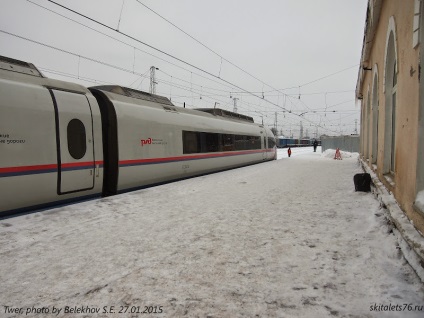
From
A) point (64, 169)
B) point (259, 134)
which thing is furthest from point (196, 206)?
point (259, 134)

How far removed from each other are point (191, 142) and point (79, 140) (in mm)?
4480

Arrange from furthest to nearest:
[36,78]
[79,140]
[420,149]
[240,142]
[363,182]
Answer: [240,142] < [363,182] < [79,140] < [36,78] < [420,149]

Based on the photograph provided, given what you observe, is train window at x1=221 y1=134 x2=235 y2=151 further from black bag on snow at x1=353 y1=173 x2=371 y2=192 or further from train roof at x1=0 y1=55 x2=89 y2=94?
A: train roof at x1=0 y1=55 x2=89 y2=94

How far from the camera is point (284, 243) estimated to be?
137 inches

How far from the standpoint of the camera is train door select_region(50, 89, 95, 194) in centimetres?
537

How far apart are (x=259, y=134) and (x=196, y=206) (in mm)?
12357

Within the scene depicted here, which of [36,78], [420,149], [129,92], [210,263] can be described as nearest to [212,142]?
[129,92]

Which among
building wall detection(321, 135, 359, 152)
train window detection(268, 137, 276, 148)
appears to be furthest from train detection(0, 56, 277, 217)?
building wall detection(321, 135, 359, 152)

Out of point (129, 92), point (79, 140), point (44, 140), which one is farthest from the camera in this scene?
point (129, 92)

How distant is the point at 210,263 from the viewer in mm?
2943

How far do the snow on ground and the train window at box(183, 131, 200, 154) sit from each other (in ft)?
14.1

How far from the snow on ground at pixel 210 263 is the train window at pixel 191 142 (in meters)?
4.29

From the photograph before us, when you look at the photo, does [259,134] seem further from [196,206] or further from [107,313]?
[107,313]

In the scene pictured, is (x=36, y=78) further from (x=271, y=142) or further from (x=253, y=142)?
(x=271, y=142)
